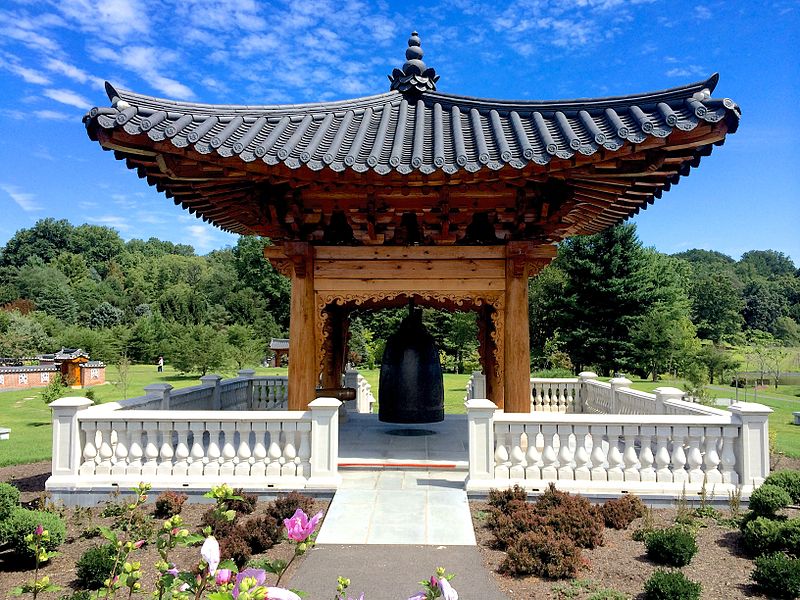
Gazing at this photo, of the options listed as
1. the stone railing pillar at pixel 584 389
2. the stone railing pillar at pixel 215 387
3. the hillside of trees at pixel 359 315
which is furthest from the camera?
the hillside of trees at pixel 359 315

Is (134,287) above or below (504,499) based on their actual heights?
above

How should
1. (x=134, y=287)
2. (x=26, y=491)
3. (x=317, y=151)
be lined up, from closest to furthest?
1. (x=317, y=151)
2. (x=26, y=491)
3. (x=134, y=287)

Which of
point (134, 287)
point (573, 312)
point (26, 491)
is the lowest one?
point (26, 491)

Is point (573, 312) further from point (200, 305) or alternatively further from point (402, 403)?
point (200, 305)

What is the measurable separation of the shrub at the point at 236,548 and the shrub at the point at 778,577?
4.23m

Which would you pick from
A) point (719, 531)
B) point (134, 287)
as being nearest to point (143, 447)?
point (719, 531)

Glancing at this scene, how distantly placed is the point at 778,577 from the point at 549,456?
8.10 ft

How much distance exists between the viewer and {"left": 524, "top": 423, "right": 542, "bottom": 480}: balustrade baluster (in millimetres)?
6594

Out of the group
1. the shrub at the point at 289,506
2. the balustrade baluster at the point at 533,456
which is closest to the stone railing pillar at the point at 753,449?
the balustrade baluster at the point at 533,456

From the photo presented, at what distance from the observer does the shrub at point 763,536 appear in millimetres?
5141

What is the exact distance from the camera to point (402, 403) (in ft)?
30.6

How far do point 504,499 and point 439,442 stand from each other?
2.86 m

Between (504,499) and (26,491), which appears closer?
(504,499)

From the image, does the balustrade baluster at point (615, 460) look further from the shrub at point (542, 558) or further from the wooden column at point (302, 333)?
the wooden column at point (302, 333)
